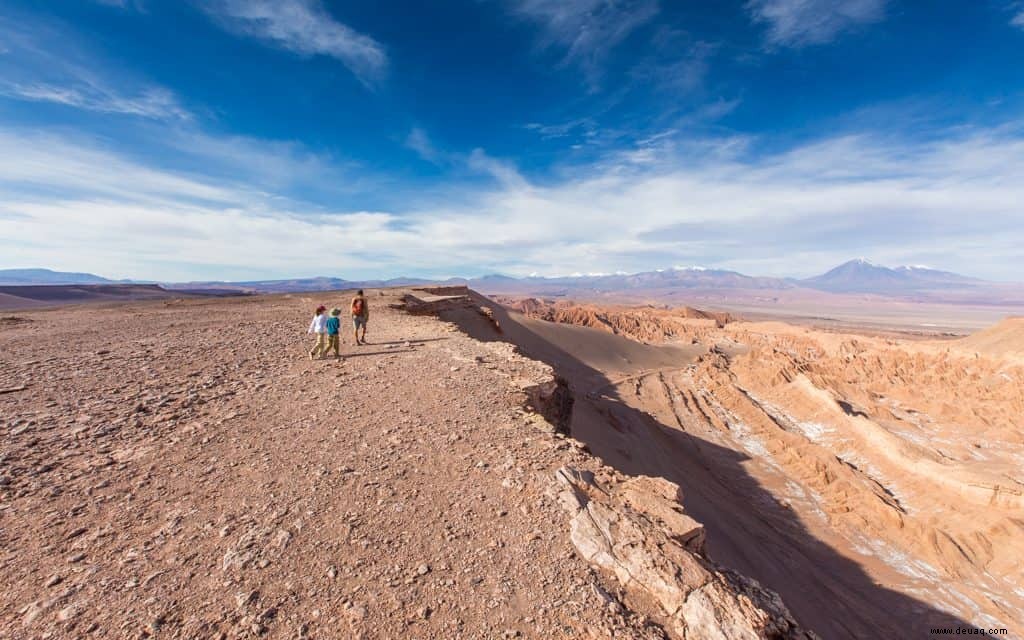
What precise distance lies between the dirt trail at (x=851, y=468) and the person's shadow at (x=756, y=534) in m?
0.05

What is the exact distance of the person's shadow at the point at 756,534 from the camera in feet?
24.7

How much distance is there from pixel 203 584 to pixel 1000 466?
19.6m

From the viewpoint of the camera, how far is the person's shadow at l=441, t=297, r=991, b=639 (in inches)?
296

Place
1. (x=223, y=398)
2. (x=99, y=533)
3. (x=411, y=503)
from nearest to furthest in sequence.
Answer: (x=99, y=533) < (x=411, y=503) < (x=223, y=398)

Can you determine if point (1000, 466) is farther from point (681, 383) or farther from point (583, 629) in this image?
point (583, 629)

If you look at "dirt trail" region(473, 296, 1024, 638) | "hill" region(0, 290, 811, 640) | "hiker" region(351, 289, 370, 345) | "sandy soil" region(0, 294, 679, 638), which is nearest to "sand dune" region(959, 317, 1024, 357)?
"dirt trail" region(473, 296, 1024, 638)

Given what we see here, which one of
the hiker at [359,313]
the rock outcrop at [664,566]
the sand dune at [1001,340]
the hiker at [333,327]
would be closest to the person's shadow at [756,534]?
the rock outcrop at [664,566]

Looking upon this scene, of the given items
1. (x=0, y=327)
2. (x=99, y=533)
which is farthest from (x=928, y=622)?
(x=0, y=327)

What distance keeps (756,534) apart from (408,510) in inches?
365

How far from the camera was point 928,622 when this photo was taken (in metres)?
7.84

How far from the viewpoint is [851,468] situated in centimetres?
1403

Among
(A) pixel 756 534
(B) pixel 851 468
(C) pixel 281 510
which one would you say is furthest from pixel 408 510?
(B) pixel 851 468

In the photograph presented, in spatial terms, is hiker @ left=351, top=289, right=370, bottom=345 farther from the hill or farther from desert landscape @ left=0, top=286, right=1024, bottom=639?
the hill

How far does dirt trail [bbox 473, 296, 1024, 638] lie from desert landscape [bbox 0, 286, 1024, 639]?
86 millimetres
